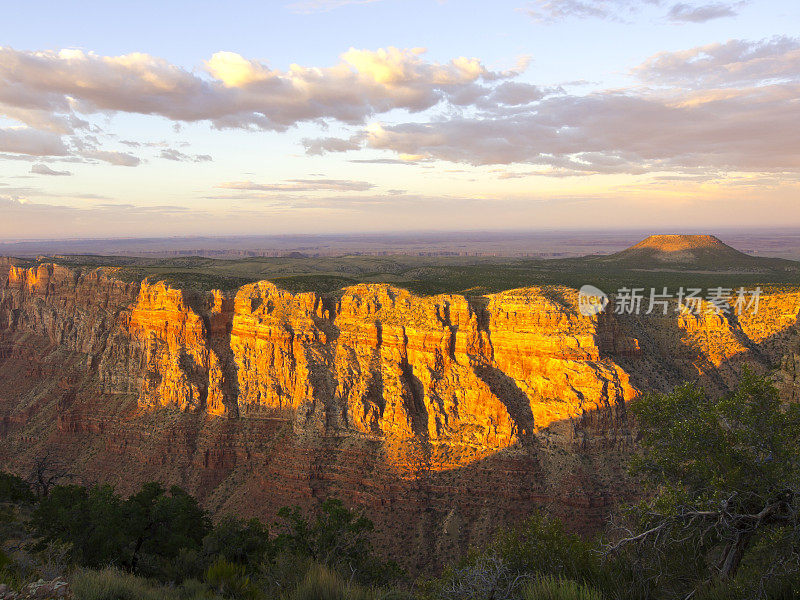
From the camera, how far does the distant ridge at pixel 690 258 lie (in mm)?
109725

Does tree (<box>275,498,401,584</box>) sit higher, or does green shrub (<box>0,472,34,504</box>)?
tree (<box>275,498,401,584</box>)

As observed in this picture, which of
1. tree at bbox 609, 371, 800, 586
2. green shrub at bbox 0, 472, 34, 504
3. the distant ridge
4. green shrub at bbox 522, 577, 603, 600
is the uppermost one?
the distant ridge

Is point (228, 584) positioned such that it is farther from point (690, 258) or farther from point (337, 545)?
point (690, 258)

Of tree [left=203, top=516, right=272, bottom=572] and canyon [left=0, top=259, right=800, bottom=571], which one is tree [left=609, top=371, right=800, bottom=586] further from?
canyon [left=0, top=259, right=800, bottom=571]

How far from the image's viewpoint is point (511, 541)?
17.7 m

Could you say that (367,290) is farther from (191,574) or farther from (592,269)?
(592,269)

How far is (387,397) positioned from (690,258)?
114812mm

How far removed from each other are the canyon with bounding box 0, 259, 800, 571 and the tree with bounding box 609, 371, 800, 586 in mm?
20820

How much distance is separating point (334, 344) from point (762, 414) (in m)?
36.8

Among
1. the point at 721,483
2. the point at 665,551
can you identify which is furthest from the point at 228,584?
the point at 721,483

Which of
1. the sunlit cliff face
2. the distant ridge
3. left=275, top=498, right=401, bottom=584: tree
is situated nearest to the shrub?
left=275, top=498, right=401, bottom=584: tree

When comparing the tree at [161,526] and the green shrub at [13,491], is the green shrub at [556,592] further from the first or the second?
the green shrub at [13,491]

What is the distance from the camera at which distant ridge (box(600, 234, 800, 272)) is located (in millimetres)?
109725

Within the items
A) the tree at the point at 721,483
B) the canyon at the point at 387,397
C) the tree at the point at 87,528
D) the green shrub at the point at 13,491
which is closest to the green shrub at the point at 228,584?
the tree at the point at 87,528
